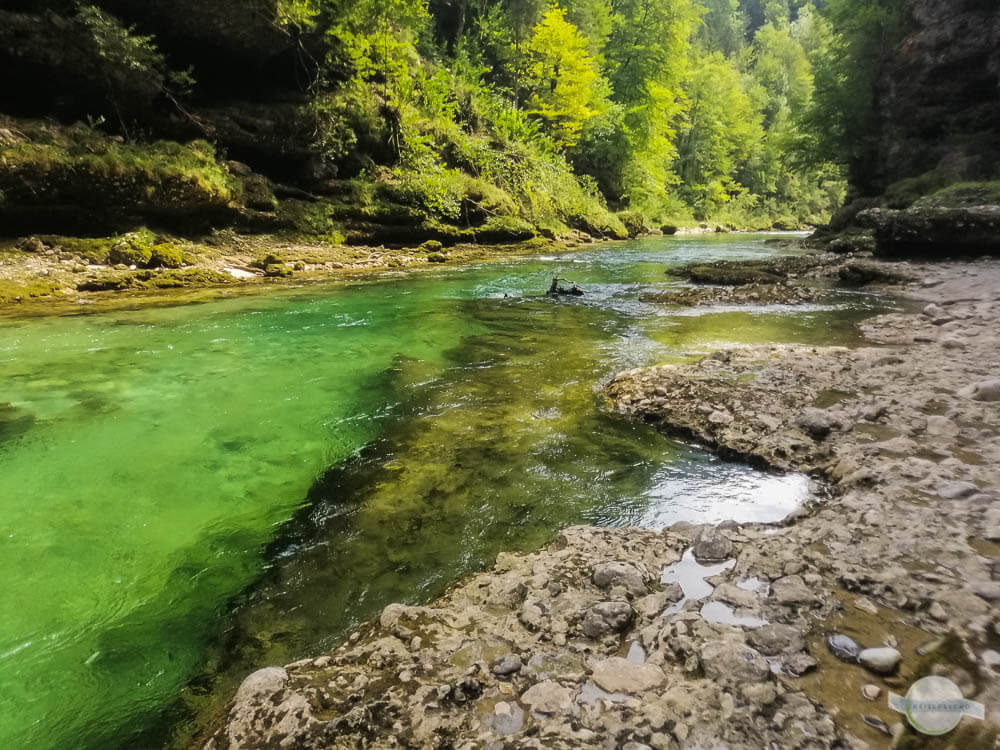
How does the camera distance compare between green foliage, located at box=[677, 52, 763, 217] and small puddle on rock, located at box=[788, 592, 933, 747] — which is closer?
small puddle on rock, located at box=[788, 592, 933, 747]

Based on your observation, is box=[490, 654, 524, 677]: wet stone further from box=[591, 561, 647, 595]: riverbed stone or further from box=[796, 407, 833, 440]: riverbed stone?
box=[796, 407, 833, 440]: riverbed stone

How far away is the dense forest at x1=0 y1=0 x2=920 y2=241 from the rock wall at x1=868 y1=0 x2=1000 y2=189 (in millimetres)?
2260

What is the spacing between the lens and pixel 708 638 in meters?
1.74

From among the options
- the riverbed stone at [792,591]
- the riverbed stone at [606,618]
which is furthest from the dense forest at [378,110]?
the riverbed stone at [792,591]

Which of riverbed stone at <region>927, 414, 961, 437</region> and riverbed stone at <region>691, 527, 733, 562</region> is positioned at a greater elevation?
riverbed stone at <region>927, 414, 961, 437</region>

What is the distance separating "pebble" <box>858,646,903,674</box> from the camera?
1583 millimetres

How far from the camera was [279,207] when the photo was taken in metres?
14.4

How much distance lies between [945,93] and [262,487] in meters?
23.0

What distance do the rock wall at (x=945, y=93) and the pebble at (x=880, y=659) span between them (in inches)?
763

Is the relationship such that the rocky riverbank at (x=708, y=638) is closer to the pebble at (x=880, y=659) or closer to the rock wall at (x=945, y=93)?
the pebble at (x=880, y=659)

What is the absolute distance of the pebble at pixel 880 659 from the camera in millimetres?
1583

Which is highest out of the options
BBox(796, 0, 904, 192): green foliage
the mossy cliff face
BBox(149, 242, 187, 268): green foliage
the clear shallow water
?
BBox(796, 0, 904, 192): green foliage

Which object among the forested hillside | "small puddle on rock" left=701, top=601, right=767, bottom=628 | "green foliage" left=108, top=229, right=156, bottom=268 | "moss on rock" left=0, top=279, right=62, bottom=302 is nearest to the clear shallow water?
"small puddle on rock" left=701, top=601, right=767, bottom=628

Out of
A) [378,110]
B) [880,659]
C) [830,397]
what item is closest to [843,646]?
[880,659]
